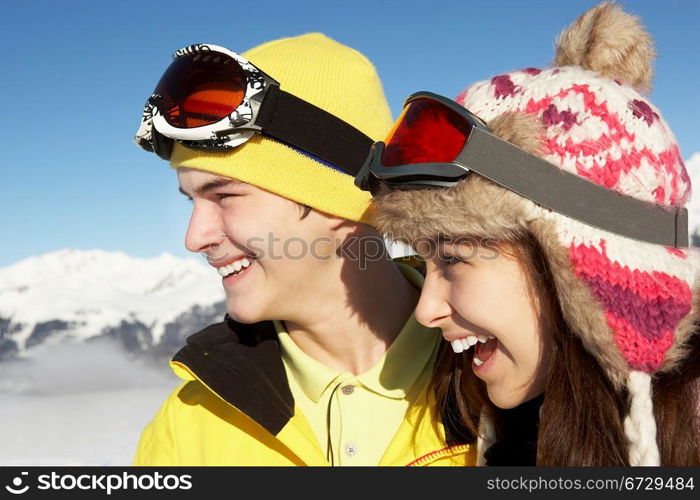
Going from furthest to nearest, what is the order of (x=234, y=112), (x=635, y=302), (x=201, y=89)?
(x=201, y=89)
(x=234, y=112)
(x=635, y=302)

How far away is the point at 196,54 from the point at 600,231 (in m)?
1.88

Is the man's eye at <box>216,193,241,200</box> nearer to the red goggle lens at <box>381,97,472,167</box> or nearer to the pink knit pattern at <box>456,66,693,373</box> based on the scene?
the red goggle lens at <box>381,97,472,167</box>

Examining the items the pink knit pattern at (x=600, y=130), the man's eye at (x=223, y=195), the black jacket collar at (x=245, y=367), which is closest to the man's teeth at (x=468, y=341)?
the pink knit pattern at (x=600, y=130)

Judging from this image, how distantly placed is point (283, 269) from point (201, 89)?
896 millimetres

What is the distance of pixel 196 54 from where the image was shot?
8.97 ft

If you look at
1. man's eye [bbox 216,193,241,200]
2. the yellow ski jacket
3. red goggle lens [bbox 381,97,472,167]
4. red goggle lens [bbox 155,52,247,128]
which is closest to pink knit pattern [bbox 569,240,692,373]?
red goggle lens [bbox 381,97,472,167]

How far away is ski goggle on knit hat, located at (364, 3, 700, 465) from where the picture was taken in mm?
1796

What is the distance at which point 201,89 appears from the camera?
9.02 feet

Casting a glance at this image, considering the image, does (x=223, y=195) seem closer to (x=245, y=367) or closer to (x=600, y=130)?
(x=245, y=367)

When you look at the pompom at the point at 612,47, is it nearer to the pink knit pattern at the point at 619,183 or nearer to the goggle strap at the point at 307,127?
the pink knit pattern at the point at 619,183

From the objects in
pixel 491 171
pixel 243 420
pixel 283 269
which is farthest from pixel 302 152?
pixel 243 420

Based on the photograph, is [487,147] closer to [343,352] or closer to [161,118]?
[343,352]

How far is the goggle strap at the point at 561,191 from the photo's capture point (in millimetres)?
1800

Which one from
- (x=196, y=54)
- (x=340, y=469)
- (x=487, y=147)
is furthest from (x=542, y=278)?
(x=196, y=54)
